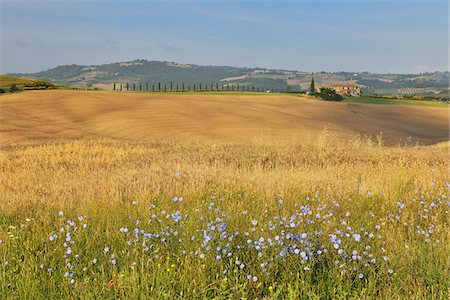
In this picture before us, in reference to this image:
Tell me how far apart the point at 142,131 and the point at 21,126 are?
11.2 metres

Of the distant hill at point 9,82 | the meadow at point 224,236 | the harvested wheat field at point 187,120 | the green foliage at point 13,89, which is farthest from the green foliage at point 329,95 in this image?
the meadow at point 224,236

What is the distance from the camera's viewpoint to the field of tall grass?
4441mm

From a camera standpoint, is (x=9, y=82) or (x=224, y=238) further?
(x=9, y=82)

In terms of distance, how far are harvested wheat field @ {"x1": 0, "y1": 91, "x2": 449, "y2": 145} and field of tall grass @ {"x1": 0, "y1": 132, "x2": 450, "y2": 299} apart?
1957cm

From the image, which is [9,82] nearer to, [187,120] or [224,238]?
[187,120]

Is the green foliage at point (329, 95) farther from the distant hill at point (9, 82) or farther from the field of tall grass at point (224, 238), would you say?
the field of tall grass at point (224, 238)

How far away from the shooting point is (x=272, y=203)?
686cm

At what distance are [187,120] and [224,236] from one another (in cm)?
3793

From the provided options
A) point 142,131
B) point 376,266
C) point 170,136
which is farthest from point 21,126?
point 376,266

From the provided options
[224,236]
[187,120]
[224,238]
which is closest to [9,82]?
[187,120]

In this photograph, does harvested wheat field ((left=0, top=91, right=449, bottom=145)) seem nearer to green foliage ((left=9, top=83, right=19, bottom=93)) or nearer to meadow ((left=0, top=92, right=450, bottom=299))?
green foliage ((left=9, top=83, right=19, bottom=93))

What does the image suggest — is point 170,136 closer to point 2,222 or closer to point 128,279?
point 2,222

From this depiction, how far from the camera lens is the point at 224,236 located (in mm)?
4895

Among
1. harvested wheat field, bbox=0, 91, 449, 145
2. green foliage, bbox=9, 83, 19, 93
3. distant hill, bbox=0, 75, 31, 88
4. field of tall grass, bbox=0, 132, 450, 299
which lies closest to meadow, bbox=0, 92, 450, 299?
field of tall grass, bbox=0, 132, 450, 299
